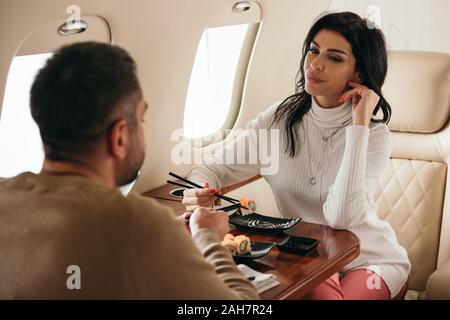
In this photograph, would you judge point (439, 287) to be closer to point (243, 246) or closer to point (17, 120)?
point (243, 246)

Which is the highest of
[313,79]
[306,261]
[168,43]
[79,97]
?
[168,43]

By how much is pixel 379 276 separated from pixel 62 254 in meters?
1.29

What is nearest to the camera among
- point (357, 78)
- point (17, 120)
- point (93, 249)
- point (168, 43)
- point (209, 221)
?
point (93, 249)

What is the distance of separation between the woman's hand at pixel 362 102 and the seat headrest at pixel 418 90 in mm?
399

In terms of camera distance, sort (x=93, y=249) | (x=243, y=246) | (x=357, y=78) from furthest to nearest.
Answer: (x=357, y=78)
(x=243, y=246)
(x=93, y=249)

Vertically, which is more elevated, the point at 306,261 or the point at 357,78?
the point at 357,78

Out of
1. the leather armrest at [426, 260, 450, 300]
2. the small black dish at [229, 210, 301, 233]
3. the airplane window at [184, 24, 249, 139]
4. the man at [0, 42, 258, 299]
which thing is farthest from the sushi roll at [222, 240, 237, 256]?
the airplane window at [184, 24, 249, 139]

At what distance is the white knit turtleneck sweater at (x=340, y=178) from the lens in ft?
6.64

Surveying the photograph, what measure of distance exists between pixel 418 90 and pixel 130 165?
1.65 meters

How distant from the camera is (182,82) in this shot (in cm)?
276

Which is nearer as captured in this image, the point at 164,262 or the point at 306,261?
the point at 164,262

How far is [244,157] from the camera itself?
242 centimetres

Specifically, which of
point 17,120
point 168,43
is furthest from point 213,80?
point 17,120

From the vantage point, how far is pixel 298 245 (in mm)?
1787
